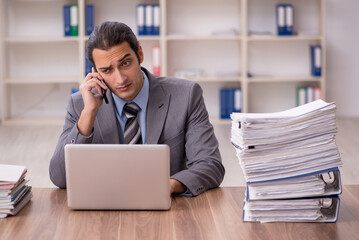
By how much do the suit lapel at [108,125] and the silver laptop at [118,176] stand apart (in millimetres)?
540

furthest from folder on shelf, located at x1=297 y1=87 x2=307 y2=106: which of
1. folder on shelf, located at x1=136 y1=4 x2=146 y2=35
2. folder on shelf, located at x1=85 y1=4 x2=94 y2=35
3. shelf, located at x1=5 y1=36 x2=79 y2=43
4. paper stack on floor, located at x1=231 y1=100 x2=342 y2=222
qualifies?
paper stack on floor, located at x1=231 y1=100 x2=342 y2=222

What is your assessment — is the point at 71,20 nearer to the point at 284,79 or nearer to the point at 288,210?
the point at 284,79

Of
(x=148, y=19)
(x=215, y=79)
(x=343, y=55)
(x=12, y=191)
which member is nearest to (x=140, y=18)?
(x=148, y=19)

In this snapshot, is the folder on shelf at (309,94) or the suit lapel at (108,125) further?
the folder on shelf at (309,94)

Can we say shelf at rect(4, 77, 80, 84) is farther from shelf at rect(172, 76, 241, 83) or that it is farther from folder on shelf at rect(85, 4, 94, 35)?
shelf at rect(172, 76, 241, 83)

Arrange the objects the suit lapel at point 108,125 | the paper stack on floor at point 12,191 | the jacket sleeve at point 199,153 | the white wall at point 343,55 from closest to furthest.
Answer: the paper stack on floor at point 12,191, the jacket sleeve at point 199,153, the suit lapel at point 108,125, the white wall at point 343,55

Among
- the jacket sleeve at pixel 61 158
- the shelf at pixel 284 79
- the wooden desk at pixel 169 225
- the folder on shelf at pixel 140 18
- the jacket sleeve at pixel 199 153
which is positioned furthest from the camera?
the shelf at pixel 284 79

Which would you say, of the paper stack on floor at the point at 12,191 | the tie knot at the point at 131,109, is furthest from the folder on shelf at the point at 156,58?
the paper stack on floor at the point at 12,191

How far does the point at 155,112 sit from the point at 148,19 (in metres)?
4.04

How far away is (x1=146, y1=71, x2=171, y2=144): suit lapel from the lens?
2.27 meters

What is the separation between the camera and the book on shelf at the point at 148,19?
20.2ft

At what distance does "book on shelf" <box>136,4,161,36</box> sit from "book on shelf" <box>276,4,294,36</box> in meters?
1.28

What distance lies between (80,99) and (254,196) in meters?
0.95

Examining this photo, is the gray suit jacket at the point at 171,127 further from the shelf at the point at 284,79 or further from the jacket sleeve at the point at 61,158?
the shelf at the point at 284,79
